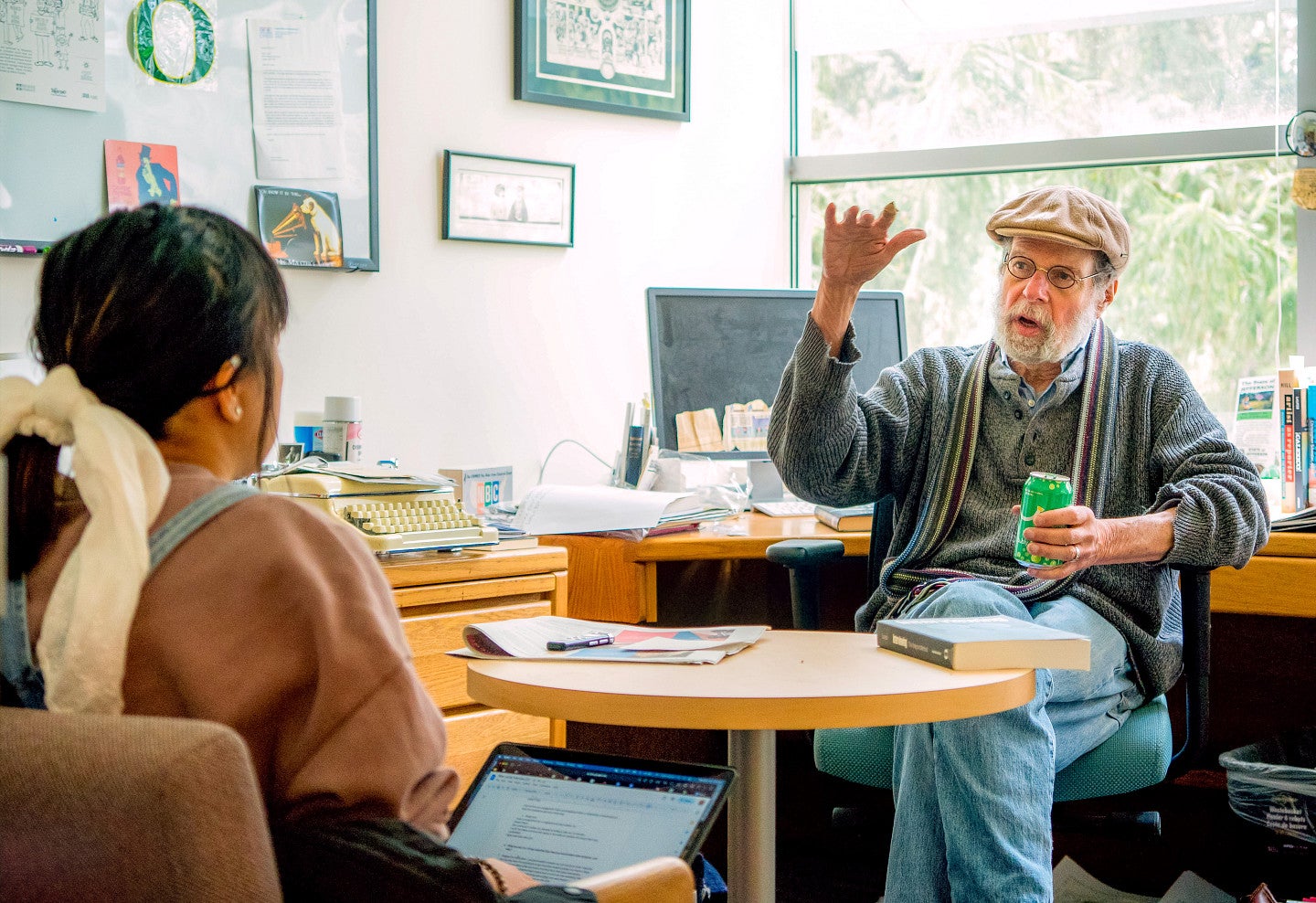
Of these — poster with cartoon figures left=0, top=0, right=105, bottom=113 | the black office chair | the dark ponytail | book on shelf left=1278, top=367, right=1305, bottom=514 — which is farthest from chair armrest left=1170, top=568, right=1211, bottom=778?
poster with cartoon figures left=0, top=0, right=105, bottom=113

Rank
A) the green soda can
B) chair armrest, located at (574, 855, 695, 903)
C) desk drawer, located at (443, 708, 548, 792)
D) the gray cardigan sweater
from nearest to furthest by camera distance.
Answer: chair armrest, located at (574, 855, 695, 903)
the green soda can
the gray cardigan sweater
desk drawer, located at (443, 708, 548, 792)

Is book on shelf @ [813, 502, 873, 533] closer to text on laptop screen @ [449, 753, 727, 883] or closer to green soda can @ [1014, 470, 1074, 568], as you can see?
green soda can @ [1014, 470, 1074, 568]

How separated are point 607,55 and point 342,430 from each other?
116cm

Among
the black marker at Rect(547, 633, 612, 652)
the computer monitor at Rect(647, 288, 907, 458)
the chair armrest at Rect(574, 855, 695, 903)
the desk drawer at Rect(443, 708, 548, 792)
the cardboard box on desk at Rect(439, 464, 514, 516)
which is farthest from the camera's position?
the computer monitor at Rect(647, 288, 907, 458)

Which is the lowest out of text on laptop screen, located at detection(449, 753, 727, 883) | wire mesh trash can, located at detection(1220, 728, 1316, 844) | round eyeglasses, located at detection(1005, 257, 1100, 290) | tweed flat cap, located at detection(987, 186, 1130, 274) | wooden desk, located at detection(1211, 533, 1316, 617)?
wire mesh trash can, located at detection(1220, 728, 1316, 844)

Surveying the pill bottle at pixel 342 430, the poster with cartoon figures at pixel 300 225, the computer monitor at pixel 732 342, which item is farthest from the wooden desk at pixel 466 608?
the poster with cartoon figures at pixel 300 225

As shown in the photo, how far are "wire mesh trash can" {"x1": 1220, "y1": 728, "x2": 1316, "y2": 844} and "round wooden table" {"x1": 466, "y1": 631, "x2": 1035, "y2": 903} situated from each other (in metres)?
1.11

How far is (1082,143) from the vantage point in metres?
2.93

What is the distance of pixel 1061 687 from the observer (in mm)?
1688

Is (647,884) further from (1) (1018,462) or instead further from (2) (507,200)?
(2) (507,200)

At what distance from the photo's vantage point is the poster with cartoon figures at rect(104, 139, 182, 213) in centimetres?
225

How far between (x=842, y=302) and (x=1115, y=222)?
511 mm

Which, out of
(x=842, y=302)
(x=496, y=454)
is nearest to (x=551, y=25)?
(x=496, y=454)

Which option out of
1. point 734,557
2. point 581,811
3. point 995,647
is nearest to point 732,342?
point 734,557
